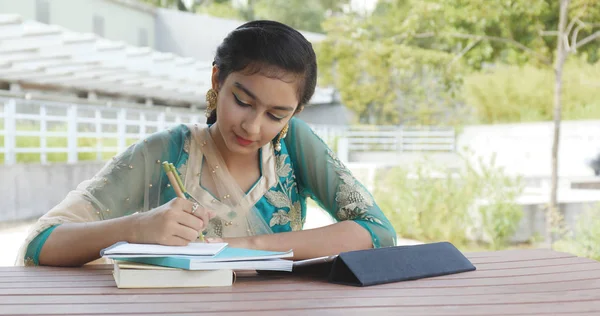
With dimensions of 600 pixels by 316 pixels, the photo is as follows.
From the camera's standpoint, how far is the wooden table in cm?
95

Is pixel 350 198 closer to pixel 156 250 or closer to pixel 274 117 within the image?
pixel 274 117

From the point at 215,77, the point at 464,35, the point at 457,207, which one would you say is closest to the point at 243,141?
the point at 215,77

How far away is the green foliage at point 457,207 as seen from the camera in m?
5.34

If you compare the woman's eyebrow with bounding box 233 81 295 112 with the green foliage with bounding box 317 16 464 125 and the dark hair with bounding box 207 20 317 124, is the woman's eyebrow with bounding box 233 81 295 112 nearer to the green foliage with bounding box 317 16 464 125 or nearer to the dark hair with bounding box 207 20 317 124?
the dark hair with bounding box 207 20 317 124

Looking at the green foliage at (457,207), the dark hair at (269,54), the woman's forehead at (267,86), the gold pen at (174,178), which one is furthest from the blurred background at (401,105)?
the gold pen at (174,178)

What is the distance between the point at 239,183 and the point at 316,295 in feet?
2.24

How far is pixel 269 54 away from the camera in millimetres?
1476

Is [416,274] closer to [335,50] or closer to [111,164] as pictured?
[111,164]

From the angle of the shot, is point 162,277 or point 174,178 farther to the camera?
point 174,178

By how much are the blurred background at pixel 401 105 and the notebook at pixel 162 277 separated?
702 mm

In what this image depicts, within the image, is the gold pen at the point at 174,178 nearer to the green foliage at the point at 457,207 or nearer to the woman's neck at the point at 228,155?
the woman's neck at the point at 228,155

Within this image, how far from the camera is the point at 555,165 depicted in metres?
5.75

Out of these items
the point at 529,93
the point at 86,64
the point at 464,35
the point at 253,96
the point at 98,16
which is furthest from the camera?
the point at 98,16

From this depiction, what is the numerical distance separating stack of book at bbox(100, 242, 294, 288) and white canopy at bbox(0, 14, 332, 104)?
6312 millimetres
